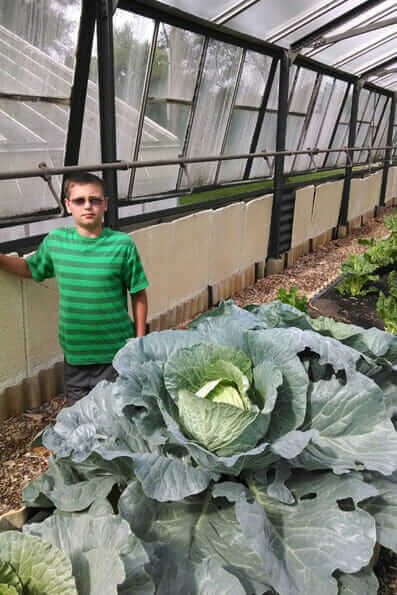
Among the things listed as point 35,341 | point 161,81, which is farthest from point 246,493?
point 161,81

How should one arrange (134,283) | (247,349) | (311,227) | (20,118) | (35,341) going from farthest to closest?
1. (311,227)
2. (20,118)
3. (35,341)
4. (134,283)
5. (247,349)

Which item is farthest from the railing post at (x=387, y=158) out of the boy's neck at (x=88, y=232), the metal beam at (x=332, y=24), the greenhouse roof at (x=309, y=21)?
the boy's neck at (x=88, y=232)

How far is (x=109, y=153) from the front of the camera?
3.98 m

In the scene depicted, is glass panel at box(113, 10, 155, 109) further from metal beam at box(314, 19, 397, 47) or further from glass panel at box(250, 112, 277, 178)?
glass panel at box(250, 112, 277, 178)

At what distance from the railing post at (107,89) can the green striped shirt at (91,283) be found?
143cm

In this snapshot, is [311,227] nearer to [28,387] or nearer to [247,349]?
[28,387]

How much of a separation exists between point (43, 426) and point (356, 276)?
4.05 m

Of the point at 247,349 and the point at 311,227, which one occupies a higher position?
the point at 247,349

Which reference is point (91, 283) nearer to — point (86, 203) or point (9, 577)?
point (86, 203)

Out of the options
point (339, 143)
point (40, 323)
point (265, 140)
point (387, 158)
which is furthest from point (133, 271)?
point (387, 158)

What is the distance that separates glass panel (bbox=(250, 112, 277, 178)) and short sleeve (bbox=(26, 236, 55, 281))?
17.9 ft

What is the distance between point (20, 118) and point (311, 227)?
5.91 meters

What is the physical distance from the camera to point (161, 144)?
18.3ft

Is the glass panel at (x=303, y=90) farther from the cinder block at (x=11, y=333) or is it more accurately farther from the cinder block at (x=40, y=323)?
the cinder block at (x=11, y=333)
